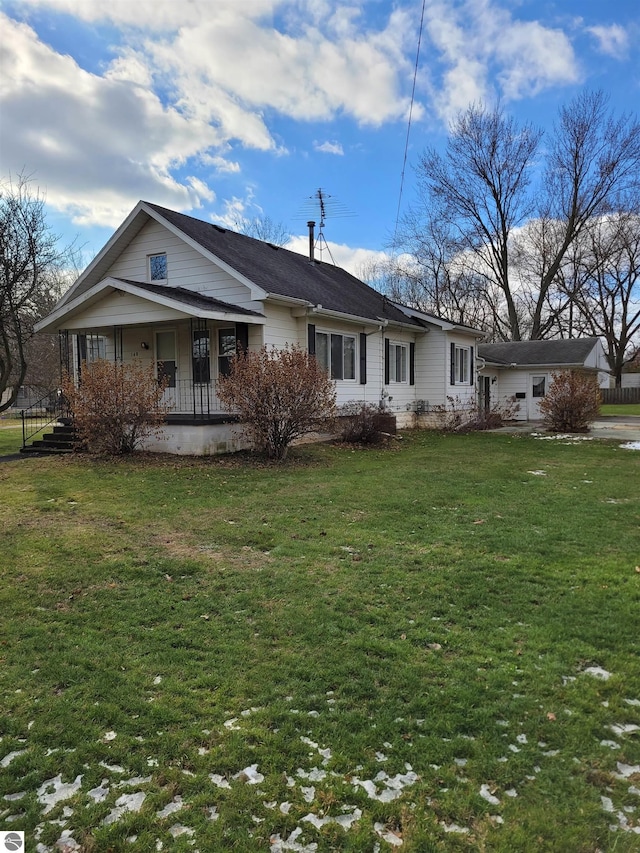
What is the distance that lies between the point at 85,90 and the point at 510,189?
24.8 metres

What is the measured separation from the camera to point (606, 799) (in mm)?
2160

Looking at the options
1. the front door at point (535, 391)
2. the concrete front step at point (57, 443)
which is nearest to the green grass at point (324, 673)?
the concrete front step at point (57, 443)

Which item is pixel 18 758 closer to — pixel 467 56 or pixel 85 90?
pixel 467 56

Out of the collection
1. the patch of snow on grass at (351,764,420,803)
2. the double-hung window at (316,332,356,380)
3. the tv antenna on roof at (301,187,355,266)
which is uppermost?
the tv antenna on roof at (301,187,355,266)

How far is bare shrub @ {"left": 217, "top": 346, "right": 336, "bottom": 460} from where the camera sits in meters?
10.4

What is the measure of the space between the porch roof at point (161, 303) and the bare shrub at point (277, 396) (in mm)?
1261

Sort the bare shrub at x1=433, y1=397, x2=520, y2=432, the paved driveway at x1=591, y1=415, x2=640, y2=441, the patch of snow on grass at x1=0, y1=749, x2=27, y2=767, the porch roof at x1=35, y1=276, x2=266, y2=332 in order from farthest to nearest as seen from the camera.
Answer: the bare shrub at x1=433, y1=397, x2=520, y2=432
the paved driveway at x1=591, y1=415, x2=640, y2=441
the porch roof at x1=35, y1=276, x2=266, y2=332
the patch of snow on grass at x1=0, y1=749, x2=27, y2=767

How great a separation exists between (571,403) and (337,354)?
28.2 ft

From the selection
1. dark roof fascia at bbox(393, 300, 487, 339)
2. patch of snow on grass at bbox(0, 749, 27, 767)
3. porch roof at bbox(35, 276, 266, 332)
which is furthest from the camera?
dark roof fascia at bbox(393, 300, 487, 339)

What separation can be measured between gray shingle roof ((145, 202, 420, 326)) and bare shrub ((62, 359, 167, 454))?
12.5 ft

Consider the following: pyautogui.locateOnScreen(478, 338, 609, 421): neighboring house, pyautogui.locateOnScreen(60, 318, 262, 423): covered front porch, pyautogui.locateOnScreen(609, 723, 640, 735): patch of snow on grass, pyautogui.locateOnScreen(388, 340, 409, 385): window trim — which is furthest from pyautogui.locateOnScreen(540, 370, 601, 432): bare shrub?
pyautogui.locateOnScreen(609, 723, 640, 735): patch of snow on grass

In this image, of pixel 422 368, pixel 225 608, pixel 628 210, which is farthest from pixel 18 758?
pixel 628 210

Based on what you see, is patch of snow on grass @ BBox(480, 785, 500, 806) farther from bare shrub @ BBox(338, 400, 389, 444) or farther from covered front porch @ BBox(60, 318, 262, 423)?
bare shrub @ BBox(338, 400, 389, 444)

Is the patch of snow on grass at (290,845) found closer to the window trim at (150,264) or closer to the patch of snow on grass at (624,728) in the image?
the patch of snow on grass at (624,728)
